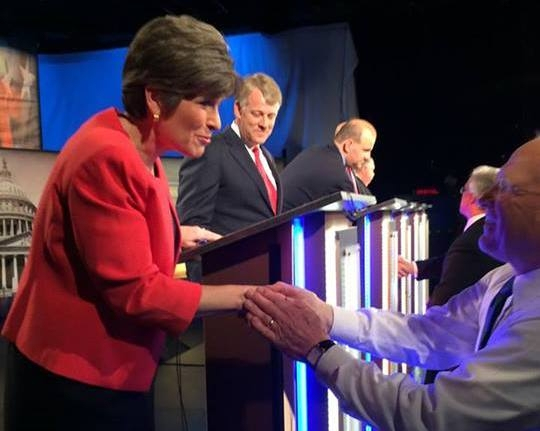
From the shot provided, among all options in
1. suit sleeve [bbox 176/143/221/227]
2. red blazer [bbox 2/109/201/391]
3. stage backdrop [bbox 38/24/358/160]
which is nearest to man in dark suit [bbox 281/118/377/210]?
suit sleeve [bbox 176/143/221/227]

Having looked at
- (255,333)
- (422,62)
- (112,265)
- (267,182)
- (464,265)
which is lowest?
(464,265)

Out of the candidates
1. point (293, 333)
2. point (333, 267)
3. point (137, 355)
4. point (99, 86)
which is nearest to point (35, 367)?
point (137, 355)

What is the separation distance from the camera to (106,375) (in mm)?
1216

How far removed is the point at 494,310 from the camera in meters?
1.43

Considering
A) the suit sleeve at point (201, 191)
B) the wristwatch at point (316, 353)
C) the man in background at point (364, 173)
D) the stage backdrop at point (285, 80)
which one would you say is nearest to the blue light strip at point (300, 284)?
the wristwatch at point (316, 353)

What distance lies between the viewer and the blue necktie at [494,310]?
1.41m

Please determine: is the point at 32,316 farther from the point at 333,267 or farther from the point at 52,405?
the point at 333,267

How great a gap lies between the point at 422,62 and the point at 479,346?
6.07 m

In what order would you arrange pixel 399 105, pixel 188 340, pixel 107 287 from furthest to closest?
pixel 399 105, pixel 188 340, pixel 107 287

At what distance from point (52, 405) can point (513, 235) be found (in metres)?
1.02

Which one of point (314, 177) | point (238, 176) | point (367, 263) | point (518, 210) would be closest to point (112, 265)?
point (518, 210)

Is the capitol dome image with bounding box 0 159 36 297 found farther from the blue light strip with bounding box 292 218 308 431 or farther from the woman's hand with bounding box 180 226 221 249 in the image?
the blue light strip with bounding box 292 218 308 431

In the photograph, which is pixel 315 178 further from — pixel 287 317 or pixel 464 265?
pixel 287 317

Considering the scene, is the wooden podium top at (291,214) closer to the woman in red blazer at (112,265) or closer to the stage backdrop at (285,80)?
the woman in red blazer at (112,265)
